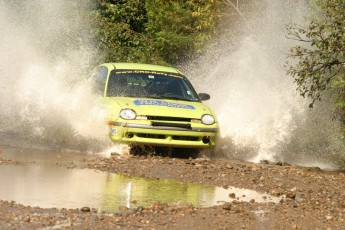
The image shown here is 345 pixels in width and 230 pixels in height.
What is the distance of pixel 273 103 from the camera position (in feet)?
67.4

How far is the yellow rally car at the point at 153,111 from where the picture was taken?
16.0 meters

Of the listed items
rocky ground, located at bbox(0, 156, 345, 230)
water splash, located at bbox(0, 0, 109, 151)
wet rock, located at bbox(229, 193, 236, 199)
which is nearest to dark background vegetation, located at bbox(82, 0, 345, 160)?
water splash, located at bbox(0, 0, 109, 151)

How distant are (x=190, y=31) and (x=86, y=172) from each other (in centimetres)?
1397

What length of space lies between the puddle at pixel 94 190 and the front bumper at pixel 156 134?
1.91 m

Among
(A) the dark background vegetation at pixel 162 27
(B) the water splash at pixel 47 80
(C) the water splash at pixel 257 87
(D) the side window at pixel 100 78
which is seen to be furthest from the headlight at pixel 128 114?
(A) the dark background vegetation at pixel 162 27

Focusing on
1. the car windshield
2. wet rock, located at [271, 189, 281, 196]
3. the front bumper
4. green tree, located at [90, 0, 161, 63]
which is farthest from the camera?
green tree, located at [90, 0, 161, 63]

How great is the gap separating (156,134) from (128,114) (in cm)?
55

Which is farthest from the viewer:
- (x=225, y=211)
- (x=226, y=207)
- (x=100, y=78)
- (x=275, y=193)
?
(x=100, y=78)

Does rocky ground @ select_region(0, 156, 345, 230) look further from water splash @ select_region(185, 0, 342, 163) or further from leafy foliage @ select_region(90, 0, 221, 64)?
leafy foliage @ select_region(90, 0, 221, 64)

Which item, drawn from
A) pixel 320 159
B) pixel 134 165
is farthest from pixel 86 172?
pixel 320 159

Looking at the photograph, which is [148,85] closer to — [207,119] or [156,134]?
[207,119]

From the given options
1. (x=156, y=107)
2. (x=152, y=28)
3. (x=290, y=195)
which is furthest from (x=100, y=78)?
(x=152, y=28)

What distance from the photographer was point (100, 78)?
18062 millimetres

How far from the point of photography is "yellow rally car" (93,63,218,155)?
629 inches
